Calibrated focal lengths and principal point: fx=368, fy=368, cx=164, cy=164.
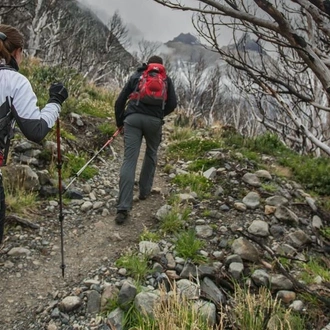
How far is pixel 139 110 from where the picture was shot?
5.29m

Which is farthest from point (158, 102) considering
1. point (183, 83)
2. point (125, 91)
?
point (183, 83)

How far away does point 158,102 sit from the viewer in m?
5.24

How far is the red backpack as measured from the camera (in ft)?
17.0

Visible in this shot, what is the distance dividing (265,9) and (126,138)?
3117mm

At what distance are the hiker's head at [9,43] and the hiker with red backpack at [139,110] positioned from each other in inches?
96.1

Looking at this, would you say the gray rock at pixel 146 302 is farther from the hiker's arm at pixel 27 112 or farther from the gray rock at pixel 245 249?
the hiker's arm at pixel 27 112

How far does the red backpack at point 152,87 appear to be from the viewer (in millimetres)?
5184

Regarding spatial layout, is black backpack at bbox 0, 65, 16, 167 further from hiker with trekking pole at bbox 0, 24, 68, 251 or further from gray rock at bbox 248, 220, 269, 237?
gray rock at bbox 248, 220, 269, 237

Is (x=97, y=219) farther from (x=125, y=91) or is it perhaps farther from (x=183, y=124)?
(x=183, y=124)

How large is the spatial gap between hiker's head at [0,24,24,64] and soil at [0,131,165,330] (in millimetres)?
2321

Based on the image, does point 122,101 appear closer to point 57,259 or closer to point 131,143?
point 131,143

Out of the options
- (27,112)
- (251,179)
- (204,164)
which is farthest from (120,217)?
(27,112)

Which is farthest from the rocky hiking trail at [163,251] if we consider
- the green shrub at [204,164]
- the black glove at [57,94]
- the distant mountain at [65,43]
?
the distant mountain at [65,43]

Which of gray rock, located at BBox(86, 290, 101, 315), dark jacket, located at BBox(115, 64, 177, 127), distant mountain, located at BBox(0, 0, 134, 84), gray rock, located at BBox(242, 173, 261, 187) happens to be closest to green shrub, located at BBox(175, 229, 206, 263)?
gray rock, located at BBox(86, 290, 101, 315)
